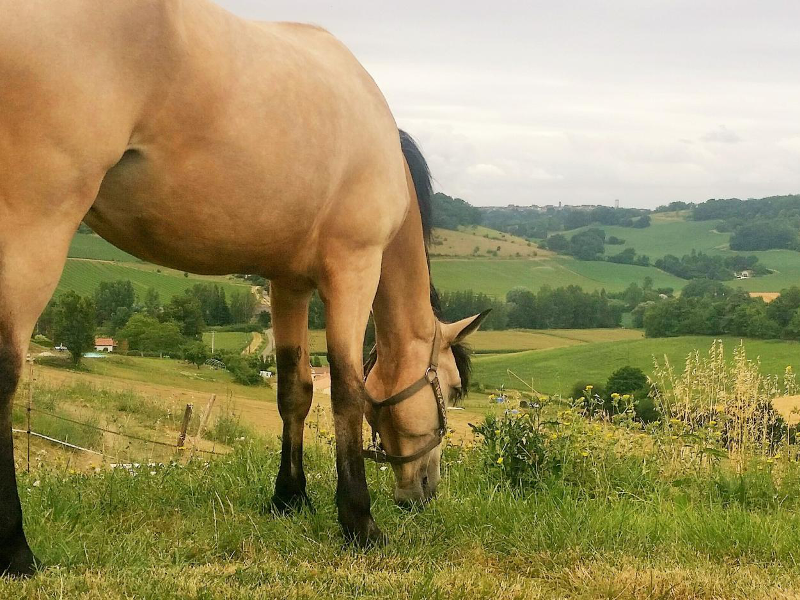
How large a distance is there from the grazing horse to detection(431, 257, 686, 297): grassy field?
81442mm

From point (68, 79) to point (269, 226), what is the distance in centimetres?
120

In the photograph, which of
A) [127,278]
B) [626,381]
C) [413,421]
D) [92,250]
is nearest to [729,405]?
[413,421]

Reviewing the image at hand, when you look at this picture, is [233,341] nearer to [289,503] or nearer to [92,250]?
[92,250]

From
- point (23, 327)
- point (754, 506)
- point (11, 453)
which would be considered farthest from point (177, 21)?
point (754, 506)

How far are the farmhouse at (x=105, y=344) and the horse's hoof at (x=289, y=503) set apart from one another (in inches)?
2025

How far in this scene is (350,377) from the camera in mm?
4523

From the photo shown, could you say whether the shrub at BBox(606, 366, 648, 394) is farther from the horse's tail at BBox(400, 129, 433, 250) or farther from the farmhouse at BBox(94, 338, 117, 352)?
the farmhouse at BBox(94, 338, 117, 352)

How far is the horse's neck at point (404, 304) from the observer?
203 inches

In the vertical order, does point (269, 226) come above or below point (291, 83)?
below

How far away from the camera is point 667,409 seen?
764cm

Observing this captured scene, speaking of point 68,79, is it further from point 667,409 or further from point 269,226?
point 667,409

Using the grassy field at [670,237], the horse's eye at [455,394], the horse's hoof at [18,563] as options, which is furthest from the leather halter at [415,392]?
the grassy field at [670,237]

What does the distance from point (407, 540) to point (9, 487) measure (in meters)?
2.15

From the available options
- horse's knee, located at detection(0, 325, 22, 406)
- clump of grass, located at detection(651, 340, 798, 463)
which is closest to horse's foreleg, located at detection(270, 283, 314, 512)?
horse's knee, located at detection(0, 325, 22, 406)
